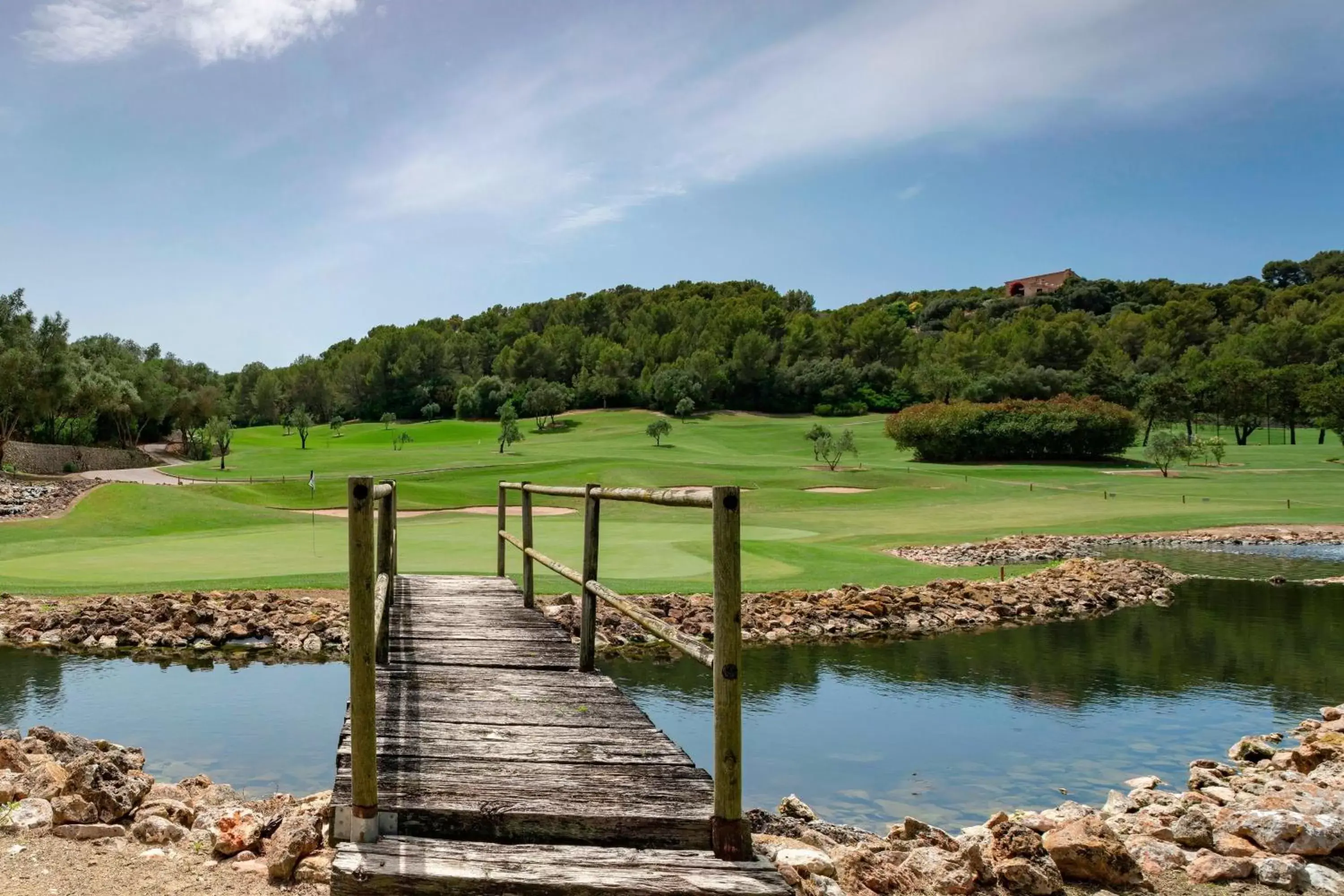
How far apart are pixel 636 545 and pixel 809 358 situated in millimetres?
87458

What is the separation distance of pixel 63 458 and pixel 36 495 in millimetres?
22772

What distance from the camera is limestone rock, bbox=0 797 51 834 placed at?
5051mm

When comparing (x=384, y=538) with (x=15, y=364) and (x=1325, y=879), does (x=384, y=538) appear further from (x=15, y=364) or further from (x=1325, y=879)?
(x=15, y=364)

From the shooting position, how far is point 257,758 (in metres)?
9.38

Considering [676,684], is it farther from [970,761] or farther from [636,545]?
[636,545]

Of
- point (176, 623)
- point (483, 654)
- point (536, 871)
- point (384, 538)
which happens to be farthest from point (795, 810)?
point (176, 623)

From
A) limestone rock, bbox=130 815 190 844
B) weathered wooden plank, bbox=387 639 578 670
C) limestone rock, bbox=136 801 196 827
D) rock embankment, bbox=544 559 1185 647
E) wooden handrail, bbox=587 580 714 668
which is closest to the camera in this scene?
wooden handrail, bbox=587 580 714 668

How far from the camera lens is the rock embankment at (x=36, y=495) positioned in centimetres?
3206

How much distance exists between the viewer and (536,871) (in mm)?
3625

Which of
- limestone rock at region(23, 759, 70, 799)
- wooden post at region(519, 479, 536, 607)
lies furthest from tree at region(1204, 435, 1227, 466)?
limestone rock at region(23, 759, 70, 799)

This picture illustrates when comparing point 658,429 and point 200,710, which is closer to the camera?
point 200,710

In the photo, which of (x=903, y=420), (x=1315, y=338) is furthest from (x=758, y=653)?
(x=1315, y=338)

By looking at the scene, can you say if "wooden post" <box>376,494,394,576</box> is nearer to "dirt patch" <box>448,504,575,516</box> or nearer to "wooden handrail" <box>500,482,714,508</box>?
"wooden handrail" <box>500,482,714,508</box>

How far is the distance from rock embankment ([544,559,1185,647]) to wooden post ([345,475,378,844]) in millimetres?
9832
